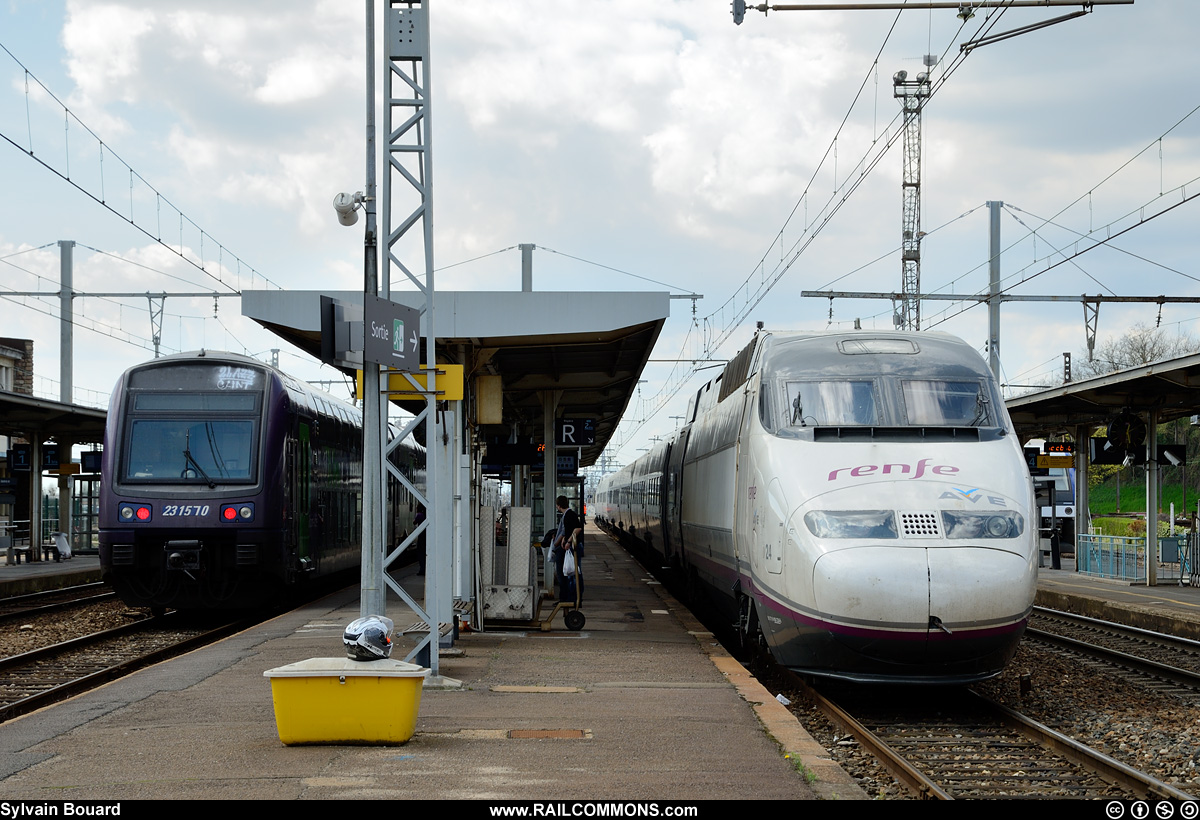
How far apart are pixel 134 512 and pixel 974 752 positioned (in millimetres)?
11059

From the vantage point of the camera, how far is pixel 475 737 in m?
7.75

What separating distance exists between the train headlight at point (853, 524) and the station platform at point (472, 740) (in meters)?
1.43

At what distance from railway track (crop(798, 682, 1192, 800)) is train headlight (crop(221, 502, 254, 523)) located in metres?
8.03

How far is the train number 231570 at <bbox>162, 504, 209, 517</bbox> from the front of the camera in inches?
599

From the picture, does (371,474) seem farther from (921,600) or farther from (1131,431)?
(1131,431)

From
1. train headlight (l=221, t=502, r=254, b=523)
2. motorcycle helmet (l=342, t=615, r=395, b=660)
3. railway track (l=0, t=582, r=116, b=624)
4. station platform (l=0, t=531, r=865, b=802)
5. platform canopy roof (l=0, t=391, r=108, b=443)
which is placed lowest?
railway track (l=0, t=582, r=116, b=624)

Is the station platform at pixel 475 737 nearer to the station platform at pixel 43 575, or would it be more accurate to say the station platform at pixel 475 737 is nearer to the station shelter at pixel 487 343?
the station shelter at pixel 487 343

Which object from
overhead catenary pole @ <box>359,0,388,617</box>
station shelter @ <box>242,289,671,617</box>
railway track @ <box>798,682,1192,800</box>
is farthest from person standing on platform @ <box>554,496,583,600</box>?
overhead catenary pole @ <box>359,0,388,617</box>

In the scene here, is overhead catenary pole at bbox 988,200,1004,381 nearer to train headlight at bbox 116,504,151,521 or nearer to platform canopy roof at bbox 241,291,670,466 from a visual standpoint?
platform canopy roof at bbox 241,291,670,466

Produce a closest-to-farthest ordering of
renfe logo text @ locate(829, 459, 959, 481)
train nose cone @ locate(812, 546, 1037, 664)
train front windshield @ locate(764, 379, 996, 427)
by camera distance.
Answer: train nose cone @ locate(812, 546, 1037, 664), renfe logo text @ locate(829, 459, 959, 481), train front windshield @ locate(764, 379, 996, 427)

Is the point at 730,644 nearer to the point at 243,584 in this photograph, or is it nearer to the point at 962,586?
the point at 243,584

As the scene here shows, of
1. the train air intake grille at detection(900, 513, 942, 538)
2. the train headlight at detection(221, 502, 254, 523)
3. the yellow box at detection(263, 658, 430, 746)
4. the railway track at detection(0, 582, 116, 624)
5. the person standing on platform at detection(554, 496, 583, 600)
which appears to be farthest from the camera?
the railway track at detection(0, 582, 116, 624)
